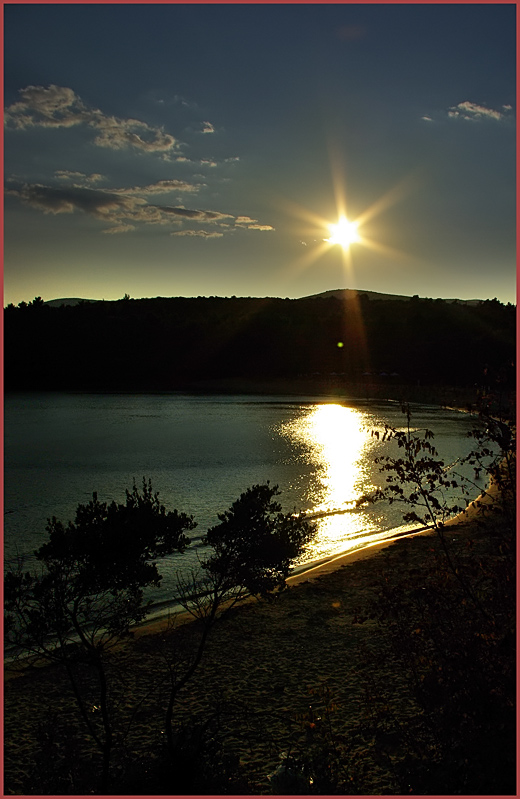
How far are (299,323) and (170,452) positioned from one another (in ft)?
248

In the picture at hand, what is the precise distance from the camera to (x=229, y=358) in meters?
96.2

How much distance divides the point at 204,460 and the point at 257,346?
7164cm

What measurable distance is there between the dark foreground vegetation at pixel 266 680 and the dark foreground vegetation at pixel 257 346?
238 feet

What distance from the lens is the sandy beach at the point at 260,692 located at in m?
5.80

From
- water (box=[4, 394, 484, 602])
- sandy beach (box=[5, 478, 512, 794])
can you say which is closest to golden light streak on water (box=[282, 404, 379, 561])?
water (box=[4, 394, 484, 602])

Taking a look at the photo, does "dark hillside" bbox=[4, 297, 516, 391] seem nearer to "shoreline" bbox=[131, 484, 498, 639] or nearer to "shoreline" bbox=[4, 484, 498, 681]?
"shoreline" bbox=[131, 484, 498, 639]

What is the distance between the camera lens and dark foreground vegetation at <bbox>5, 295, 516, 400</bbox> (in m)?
85.6

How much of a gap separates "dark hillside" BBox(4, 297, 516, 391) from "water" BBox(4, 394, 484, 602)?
1234 inches

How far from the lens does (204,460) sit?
27.1m

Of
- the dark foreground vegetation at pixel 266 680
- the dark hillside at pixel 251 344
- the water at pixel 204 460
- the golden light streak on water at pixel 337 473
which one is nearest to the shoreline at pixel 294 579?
the dark foreground vegetation at pixel 266 680

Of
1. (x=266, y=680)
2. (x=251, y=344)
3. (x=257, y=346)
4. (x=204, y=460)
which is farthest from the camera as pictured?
(x=251, y=344)

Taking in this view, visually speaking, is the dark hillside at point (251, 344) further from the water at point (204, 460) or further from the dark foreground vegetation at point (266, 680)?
the dark foreground vegetation at point (266, 680)

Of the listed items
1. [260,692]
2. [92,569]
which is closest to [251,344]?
[260,692]

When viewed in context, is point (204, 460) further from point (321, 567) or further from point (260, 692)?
point (260, 692)
